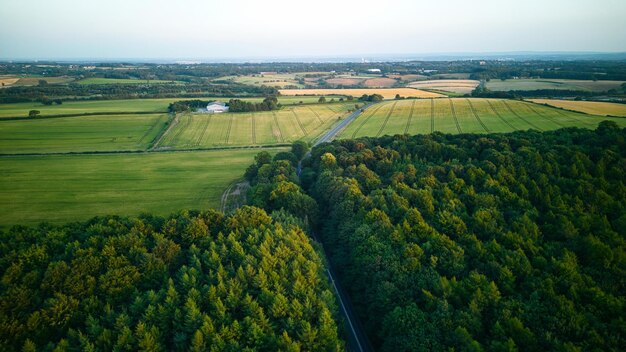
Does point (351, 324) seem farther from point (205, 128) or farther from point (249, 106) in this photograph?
point (249, 106)

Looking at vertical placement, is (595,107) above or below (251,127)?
above

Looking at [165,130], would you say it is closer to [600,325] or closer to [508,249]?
[508,249]

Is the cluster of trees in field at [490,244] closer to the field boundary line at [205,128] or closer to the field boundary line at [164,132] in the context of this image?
the field boundary line at [205,128]

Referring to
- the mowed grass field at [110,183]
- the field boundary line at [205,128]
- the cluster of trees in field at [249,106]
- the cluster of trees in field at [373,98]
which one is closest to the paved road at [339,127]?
the cluster of trees in field at [373,98]

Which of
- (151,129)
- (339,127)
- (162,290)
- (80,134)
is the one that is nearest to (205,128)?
(151,129)

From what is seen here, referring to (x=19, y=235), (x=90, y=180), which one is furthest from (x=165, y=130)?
(x=19, y=235)

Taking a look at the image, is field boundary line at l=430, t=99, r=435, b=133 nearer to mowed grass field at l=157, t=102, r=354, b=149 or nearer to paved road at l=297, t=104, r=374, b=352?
mowed grass field at l=157, t=102, r=354, b=149
